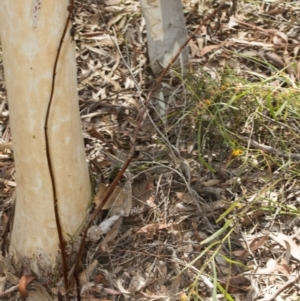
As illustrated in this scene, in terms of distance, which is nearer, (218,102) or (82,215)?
(82,215)

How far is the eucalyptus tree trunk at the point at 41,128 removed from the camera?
6.38 feet

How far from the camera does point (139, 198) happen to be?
8.45ft

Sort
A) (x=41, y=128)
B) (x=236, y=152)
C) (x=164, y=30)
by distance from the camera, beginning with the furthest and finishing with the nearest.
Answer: (x=164, y=30), (x=236, y=152), (x=41, y=128)

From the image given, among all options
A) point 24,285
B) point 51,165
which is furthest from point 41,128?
point 24,285

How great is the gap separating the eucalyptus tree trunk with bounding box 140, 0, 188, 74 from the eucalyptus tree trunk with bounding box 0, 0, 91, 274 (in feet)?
3.24

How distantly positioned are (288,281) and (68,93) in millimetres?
983

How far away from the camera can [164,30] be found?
3014 mm

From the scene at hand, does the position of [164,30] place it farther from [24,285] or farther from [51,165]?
[24,285]

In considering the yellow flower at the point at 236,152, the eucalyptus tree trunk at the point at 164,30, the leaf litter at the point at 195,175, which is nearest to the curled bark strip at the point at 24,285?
the leaf litter at the point at 195,175

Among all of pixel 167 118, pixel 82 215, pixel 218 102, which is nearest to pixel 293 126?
pixel 218 102

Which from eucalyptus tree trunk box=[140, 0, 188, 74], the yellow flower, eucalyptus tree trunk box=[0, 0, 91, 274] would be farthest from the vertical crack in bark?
eucalyptus tree trunk box=[140, 0, 188, 74]

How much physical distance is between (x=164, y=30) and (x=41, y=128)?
1.15 metres

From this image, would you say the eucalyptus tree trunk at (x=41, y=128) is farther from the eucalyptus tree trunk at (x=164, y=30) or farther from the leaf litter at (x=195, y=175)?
the eucalyptus tree trunk at (x=164, y=30)

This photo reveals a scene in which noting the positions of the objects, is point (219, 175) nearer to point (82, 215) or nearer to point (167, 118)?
point (167, 118)
